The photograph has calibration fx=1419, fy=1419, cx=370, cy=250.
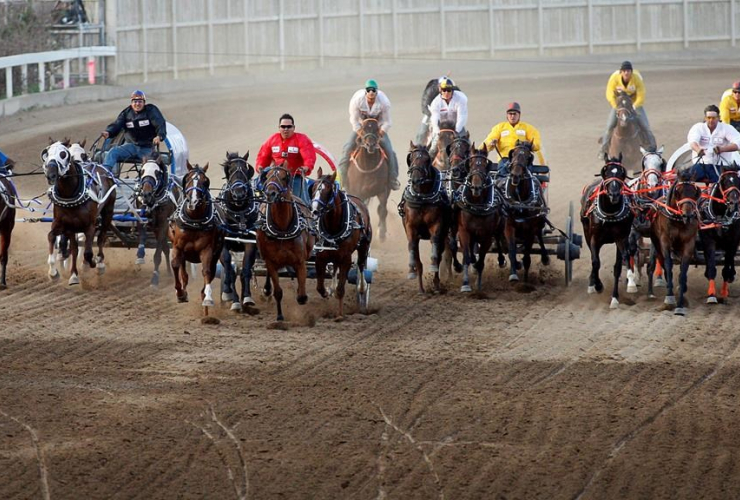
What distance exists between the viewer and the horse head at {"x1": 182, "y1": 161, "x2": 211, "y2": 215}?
1476cm

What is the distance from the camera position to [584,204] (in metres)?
16.8

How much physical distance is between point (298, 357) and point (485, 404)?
244cm

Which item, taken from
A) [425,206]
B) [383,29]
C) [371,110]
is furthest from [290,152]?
[383,29]

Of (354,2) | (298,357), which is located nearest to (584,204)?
(298,357)

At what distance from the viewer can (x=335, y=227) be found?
15078 mm

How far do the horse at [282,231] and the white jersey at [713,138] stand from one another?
5.33 metres

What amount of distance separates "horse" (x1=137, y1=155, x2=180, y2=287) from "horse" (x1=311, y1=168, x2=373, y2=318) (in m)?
2.45

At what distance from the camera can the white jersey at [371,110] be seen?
20484 millimetres

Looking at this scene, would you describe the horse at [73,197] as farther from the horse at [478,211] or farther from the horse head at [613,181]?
the horse head at [613,181]

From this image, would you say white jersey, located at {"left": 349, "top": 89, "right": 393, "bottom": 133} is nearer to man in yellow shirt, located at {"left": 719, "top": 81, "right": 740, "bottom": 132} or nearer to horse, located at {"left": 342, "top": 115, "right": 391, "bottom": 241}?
horse, located at {"left": 342, "top": 115, "right": 391, "bottom": 241}

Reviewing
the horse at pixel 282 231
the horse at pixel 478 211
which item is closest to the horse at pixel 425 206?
the horse at pixel 478 211

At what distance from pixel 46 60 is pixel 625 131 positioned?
41.7ft

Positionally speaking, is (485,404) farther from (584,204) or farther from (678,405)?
(584,204)

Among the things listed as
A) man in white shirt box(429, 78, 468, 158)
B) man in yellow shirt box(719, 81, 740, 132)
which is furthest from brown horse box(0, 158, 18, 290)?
man in yellow shirt box(719, 81, 740, 132)
